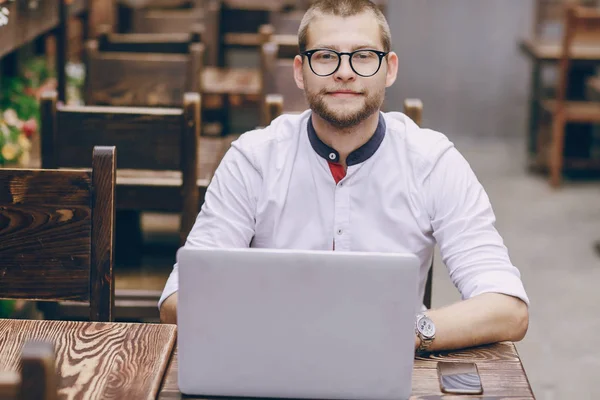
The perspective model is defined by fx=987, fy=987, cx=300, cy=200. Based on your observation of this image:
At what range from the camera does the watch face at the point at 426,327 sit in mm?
1509

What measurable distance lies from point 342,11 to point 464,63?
477 centimetres

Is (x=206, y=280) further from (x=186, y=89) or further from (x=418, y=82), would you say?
(x=418, y=82)

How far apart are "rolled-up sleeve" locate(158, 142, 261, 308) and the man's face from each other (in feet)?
0.61

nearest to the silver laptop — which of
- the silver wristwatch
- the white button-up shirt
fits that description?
the silver wristwatch

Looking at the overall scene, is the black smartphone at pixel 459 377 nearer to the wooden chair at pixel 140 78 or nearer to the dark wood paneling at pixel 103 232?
the dark wood paneling at pixel 103 232

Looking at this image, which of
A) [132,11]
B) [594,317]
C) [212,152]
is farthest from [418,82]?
[212,152]

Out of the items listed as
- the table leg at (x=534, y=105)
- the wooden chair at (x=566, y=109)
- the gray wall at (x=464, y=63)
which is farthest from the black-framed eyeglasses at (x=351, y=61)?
the gray wall at (x=464, y=63)

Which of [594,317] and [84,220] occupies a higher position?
[84,220]

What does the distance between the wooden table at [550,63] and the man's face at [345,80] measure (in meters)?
3.53

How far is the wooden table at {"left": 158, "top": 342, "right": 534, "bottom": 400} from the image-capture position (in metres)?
1.35

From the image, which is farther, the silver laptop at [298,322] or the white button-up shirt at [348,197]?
the white button-up shirt at [348,197]

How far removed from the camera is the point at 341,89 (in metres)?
1.78

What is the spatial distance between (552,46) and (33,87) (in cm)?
295

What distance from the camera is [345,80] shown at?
1.77m
